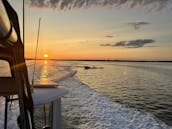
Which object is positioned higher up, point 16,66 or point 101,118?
point 16,66

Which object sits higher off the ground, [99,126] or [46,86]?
[46,86]

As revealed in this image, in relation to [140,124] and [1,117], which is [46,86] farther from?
Answer: [140,124]

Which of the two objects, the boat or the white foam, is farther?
the white foam

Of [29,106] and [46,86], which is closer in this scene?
[29,106]

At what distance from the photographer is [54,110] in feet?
10.8

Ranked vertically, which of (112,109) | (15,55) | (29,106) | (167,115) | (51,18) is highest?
(51,18)

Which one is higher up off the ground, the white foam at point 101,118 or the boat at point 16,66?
the boat at point 16,66

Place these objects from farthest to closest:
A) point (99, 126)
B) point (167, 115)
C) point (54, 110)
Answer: point (167, 115)
point (99, 126)
point (54, 110)

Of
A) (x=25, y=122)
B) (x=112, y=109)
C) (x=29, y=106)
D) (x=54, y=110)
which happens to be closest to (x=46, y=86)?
(x=54, y=110)

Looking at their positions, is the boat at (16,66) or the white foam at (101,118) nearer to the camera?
the boat at (16,66)

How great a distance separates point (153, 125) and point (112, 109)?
5.97ft

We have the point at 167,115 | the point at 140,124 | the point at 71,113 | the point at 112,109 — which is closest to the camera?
the point at 140,124

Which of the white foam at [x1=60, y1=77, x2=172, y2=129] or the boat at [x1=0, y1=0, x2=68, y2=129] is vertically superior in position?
the boat at [x1=0, y1=0, x2=68, y2=129]

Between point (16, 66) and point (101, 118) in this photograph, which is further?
point (101, 118)
